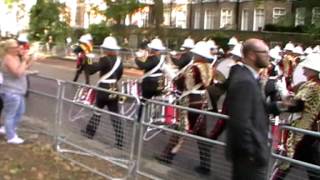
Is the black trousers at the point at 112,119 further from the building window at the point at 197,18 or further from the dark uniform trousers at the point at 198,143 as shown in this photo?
the building window at the point at 197,18

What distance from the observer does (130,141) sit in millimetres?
7520

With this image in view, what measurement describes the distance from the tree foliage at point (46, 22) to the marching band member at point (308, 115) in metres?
41.2

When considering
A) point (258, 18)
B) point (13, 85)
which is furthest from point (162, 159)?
point (258, 18)

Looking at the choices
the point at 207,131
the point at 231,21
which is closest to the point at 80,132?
the point at 207,131

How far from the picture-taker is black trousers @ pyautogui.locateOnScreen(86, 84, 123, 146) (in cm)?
778

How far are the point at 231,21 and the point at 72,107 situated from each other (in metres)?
50.2

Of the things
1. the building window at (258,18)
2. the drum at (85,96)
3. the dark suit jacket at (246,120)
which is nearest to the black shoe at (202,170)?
the dark suit jacket at (246,120)

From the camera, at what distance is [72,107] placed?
8953 mm

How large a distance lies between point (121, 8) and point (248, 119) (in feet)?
117

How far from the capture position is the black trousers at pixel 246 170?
503cm

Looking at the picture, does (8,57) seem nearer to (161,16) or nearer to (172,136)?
(172,136)

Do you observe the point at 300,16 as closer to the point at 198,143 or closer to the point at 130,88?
the point at 130,88

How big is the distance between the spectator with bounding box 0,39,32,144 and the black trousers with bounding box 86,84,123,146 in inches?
51.0

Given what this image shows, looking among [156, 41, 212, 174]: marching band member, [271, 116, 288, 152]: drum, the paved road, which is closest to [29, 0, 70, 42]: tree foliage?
the paved road
